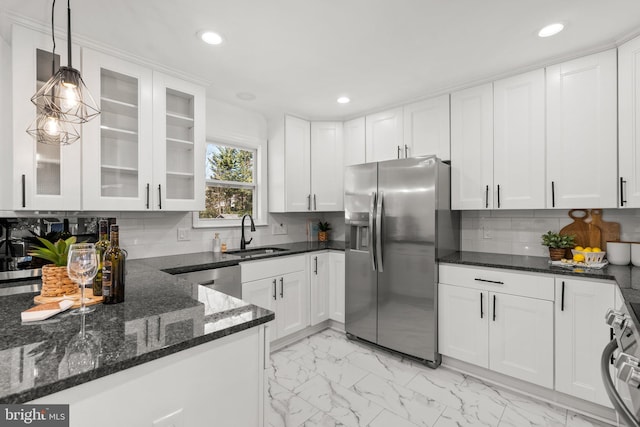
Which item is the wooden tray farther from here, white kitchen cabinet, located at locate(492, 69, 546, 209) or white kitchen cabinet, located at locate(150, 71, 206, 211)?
white kitchen cabinet, located at locate(492, 69, 546, 209)

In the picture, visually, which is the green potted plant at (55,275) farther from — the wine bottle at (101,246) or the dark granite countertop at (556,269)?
the dark granite countertop at (556,269)

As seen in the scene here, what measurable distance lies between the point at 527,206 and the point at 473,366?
1.35m

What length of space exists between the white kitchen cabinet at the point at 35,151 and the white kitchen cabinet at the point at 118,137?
0.28 ft

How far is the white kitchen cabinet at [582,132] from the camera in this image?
215 centimetres

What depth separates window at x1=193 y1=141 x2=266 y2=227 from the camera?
10.7 feet

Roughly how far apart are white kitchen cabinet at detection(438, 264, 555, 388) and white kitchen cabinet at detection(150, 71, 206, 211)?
2.20 meters

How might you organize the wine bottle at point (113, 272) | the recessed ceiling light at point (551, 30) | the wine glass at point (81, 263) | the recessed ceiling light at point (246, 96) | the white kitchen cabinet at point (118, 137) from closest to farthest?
the wine glass at point (81, 263)
the wine bottle at point (113, 272)
the recessed ceiling light at point (551, 30)
the white kitchen cabinet at point (118, 137)
the recessed ceiling light at point (246, 96)

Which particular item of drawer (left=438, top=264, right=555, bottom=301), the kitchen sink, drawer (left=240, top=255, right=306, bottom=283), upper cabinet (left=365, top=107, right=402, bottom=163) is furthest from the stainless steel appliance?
the kitchen sink

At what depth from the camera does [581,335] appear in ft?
6.65

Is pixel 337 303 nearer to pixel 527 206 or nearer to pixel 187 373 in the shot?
pixel 527 206

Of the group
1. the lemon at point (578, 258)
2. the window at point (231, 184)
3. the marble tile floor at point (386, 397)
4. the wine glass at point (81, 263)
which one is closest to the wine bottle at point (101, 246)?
the wine glass at point (81, 263)

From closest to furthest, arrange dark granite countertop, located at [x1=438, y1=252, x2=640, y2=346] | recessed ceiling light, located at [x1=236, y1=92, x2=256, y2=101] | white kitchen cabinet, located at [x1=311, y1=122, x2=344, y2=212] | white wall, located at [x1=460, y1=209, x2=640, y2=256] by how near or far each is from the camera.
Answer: dark granite countertop, located at [x1=438, y1=252, x2=640, y2=346] < white wall, located at [x1=460, y1=209, x2=640, y2=256] < recessed ceiling light, located at [x1=236, y1=92, x2=256, y2=101] < white kitchen cabinet, located at [x1=311, y1=122, x2=344, y2=212]

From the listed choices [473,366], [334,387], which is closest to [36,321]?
[334,387]

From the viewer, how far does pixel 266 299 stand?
9.49 feet
